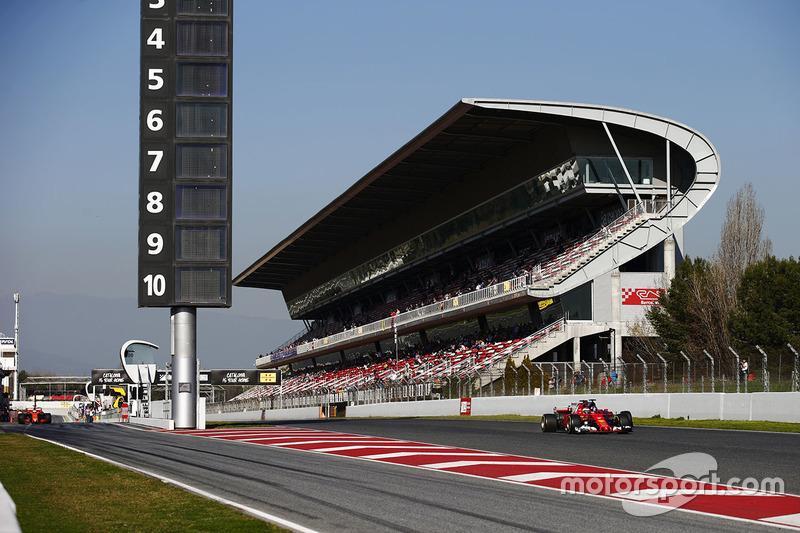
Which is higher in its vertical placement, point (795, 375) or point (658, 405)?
point (795, 375)

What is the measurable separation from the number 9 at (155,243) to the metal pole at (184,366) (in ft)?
7.71

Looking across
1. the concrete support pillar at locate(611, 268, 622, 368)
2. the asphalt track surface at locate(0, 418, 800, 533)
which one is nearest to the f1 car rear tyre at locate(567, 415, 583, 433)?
the asphalt track surface at locate(0, 418, 800, 533)

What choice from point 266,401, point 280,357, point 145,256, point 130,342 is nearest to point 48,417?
point 266,401

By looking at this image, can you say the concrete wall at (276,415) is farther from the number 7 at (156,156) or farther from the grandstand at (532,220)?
the number 7 at (156,156)

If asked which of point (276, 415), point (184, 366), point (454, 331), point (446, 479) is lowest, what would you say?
point (276, 415)

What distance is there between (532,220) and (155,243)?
1034 inches

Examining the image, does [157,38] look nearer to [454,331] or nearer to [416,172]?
[416,172]

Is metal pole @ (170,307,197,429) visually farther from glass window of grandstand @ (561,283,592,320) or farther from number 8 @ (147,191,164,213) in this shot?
glass window of grandstand @ (561,283,592,320)

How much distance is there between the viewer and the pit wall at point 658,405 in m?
26.5

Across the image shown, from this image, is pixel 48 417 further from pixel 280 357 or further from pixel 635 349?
pixel 280 357

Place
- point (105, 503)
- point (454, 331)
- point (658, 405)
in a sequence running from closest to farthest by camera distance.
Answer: point (105, 503) → point (658, 405) → point (454, 331)

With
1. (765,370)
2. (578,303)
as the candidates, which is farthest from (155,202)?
(578,303)

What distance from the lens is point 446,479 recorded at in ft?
44.4

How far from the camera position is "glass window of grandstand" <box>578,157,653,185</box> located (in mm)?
45781
